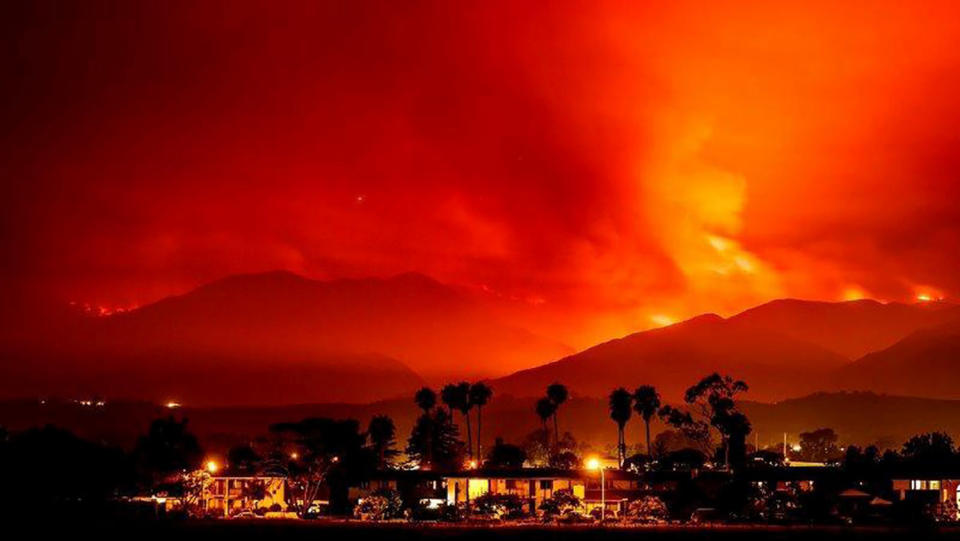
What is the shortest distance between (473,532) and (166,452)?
49.1 meters

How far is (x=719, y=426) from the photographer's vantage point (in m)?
125

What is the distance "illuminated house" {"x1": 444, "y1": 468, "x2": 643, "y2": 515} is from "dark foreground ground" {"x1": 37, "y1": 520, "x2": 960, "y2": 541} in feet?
46.4

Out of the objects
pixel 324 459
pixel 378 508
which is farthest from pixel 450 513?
pixel 324 459

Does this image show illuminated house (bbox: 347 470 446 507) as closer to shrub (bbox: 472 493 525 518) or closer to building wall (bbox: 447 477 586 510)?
building wall (bbox: 447 477 586 510)

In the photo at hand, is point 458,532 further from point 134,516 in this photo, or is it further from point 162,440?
point 162,440

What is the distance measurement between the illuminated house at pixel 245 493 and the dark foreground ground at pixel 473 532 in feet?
55.0

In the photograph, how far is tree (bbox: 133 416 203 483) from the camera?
344ft

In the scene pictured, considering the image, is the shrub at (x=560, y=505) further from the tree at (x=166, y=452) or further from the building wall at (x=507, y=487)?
the tree at (x=166, y=452)

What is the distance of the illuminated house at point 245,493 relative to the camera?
94.1 m

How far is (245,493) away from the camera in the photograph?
95.1 m

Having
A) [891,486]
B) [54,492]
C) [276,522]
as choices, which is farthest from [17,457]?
[891,486]

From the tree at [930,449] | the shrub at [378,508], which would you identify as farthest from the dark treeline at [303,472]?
the tree at [930,449]

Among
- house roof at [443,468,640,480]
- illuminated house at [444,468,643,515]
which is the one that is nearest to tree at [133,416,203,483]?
illuminated house at [444,468,643,515]

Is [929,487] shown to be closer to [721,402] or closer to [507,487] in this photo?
[507,487]
